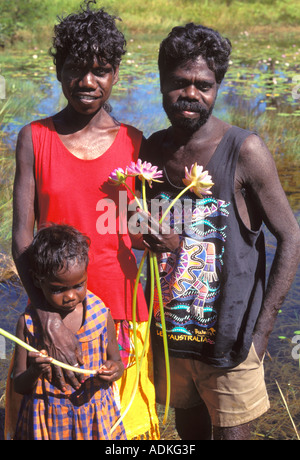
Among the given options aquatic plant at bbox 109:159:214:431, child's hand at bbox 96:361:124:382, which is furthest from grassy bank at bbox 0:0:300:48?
child's hand at bbox 96:361:124:382

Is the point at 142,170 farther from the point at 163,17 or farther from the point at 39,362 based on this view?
the point at 163,17

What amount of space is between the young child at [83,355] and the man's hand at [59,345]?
0.03 m

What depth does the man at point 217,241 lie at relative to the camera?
179 cm

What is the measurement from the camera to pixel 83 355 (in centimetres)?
179

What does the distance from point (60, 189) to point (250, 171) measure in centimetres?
58

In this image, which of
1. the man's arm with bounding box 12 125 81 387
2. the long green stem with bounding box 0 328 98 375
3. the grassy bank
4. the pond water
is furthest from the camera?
the grassy bank

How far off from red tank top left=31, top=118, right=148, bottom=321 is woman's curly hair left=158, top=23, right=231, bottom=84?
11.1 inches

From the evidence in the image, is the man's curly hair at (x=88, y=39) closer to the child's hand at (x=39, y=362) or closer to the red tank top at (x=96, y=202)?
the red tank top at (x=96, y=202)

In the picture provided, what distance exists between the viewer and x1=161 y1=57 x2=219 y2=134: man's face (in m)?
1.78

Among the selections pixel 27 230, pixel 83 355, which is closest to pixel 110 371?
pixel 83 355

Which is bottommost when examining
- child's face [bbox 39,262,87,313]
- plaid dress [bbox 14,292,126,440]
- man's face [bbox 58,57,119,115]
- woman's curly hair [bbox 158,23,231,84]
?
plaid dress [bbox 14,292,126,440]

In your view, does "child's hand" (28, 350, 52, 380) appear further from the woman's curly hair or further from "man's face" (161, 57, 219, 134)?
the woman's curly hair

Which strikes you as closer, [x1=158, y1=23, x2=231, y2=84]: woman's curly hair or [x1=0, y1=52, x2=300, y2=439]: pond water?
[x1=158, y1=23, x2=231, y2=84]: woman's curly hair

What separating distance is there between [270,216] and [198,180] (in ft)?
0.86
